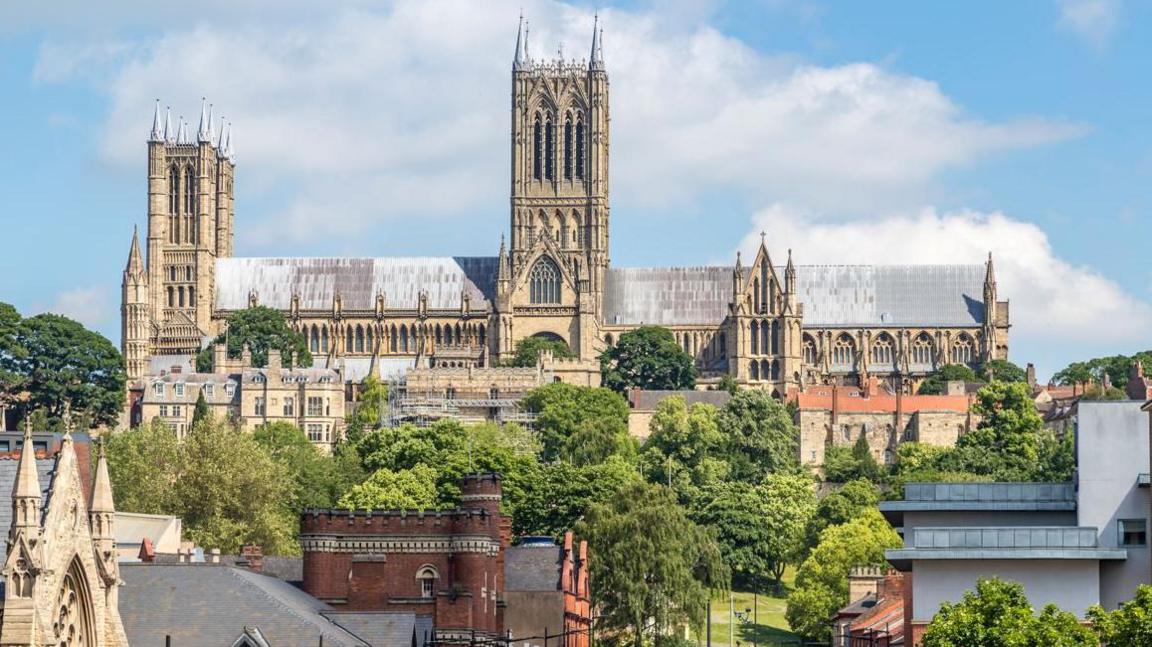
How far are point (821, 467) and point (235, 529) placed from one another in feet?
286

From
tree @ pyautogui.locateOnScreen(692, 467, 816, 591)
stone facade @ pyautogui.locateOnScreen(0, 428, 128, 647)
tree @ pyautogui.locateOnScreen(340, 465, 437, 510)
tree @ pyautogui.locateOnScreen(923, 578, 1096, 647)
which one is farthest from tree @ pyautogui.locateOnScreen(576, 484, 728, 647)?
stone facade @ pyautogui.locateOnScreen(0, 428, 128, 647)

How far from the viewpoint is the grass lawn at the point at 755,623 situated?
4719 inches

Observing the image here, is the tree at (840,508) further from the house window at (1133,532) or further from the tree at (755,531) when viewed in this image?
the house window at (1133,532)

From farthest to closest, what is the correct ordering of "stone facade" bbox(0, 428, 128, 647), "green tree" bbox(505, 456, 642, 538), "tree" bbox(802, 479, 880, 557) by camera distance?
"tree" bbox(802, 479, 880, 557) < "green tree" bbox(505, 456, 642, 538) < "stone facade" bbox(0, 428, 128, 647)

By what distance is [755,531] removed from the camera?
147 metres

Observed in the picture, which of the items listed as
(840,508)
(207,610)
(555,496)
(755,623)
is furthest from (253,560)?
(840,508)

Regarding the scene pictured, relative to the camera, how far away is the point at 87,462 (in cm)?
6062

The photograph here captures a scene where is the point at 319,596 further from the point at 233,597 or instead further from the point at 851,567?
the point at 851,567

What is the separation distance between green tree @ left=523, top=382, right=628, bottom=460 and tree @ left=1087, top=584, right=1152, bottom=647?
129136mm

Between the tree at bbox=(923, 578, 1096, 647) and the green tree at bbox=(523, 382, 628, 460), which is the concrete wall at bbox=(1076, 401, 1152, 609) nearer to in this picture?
the tree at bbox=(923, 578, 1096, 647)

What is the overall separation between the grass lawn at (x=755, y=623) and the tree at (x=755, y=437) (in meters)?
34.3

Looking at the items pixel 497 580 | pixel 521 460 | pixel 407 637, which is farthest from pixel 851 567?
pixel 407 637

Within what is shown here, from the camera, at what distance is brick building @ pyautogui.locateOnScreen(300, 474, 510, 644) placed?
235ft

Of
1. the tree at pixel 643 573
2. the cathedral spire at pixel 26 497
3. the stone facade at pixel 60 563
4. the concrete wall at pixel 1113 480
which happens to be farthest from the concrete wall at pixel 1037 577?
the tree at pixel 643 573
